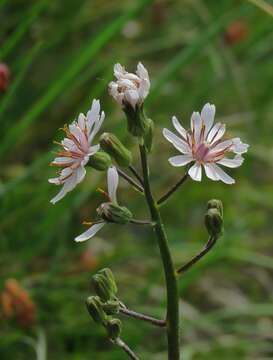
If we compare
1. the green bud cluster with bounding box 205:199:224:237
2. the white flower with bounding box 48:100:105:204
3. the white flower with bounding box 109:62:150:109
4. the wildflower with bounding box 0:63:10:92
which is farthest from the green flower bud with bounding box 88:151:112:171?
the wildflower with bounding box 0:63:10:92

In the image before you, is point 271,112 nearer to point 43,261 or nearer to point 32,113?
point 43,261

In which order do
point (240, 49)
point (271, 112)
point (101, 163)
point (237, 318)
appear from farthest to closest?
point (271, 112)
point (240, 49)
point (237, 318)
point (101, 163)

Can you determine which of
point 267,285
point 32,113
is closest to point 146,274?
point 267,285

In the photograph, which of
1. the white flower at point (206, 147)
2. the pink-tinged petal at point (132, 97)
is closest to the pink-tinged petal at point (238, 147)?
the white flower at point (206, 147)

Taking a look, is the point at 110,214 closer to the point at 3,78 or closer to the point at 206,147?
the point at 206,147

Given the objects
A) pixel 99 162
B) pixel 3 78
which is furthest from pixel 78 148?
pixel 3 78

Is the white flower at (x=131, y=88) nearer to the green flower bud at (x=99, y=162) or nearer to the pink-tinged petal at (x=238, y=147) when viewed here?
the green flower bud at (x=99, y=162)

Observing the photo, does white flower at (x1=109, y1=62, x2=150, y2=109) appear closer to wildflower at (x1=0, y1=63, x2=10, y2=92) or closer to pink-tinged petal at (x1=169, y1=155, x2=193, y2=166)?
pink-tinged petal at (x1=169, y1=155, x2=193, y2=166)
